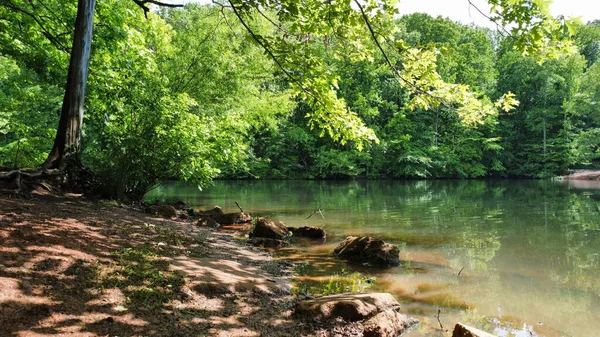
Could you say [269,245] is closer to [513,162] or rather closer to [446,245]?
[446,245]

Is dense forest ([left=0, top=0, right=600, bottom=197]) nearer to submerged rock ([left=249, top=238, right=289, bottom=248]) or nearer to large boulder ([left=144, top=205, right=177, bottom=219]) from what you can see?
large boulder ([left=144, top=205, right=177, bottom=219])

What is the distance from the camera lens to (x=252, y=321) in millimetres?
3621

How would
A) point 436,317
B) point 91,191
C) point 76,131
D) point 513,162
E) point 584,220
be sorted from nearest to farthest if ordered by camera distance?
point 436,317 < point 76,131 < point 91,191 < point 584,220 < point 513,162

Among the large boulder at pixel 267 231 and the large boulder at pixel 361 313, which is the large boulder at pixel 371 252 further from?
the large boulder at pixel 361 313

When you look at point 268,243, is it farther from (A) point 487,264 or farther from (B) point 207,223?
(A) point 487,264

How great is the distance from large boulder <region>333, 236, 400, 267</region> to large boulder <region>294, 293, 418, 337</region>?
9.14 feet

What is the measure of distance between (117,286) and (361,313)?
231cm

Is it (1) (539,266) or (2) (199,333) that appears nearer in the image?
(2) (199,333)

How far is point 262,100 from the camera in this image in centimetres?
2070

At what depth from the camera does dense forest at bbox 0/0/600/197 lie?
6.11 m

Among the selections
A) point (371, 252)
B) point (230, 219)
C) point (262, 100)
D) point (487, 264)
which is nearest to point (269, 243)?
point (371, 252)

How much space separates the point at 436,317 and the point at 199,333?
2.80 meters

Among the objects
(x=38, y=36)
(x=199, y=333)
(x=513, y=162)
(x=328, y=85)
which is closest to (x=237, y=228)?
→ (x=328, y=85)

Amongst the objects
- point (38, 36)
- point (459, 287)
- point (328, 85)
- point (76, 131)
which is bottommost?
point (459, 287)
